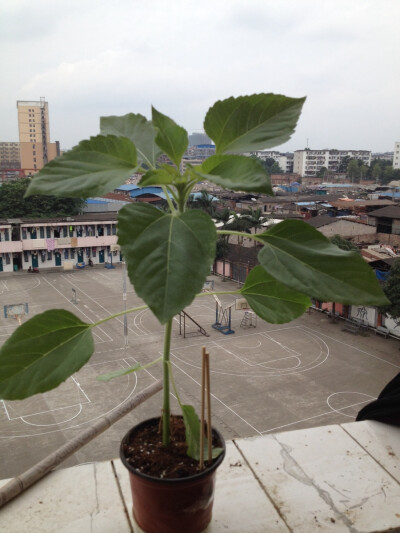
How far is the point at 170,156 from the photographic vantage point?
3.92ft

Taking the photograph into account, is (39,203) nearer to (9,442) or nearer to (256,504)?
(9,442)

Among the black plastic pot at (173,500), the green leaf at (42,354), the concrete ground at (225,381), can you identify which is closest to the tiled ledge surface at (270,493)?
the black plastic pot at (173,500)

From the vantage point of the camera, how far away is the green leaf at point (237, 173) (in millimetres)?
855

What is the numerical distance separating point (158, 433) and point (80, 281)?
66.4 feet

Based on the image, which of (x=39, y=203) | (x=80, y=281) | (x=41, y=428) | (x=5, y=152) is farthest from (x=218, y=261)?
(x=5, y=152)

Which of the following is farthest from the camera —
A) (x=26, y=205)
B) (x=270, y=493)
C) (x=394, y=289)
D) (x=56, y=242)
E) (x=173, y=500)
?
(x=26, y=205)

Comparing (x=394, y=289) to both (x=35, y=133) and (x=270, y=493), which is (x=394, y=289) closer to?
(x=270, y=493)

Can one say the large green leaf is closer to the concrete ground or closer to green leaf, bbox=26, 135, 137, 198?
green leaf, bbox=26, 135, 137, 198

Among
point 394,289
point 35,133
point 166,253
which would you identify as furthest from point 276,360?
point 35,133

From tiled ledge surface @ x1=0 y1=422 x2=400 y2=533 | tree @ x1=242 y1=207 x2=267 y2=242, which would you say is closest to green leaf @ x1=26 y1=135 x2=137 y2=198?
tiled ledge surface @ x1=0 y1=422 x2=400 y2=533

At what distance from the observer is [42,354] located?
1155 mm

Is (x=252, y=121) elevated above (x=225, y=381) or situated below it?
above

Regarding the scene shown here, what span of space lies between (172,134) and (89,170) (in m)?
0.25

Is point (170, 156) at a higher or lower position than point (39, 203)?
higher
